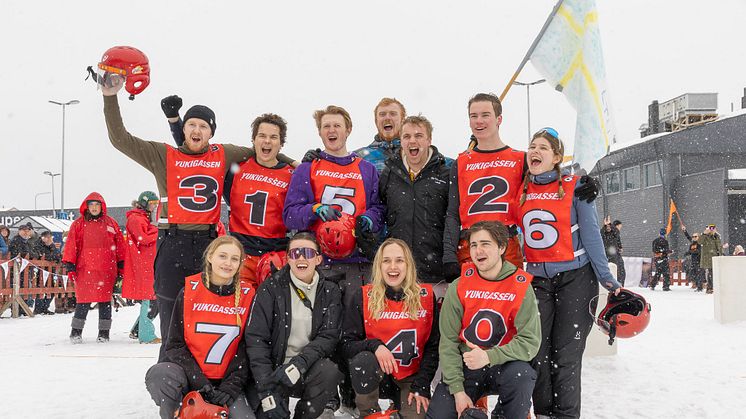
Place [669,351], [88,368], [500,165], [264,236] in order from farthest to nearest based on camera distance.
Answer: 1. [669,351]
2. [88,368]
3. [264,236]
4. [500,165]

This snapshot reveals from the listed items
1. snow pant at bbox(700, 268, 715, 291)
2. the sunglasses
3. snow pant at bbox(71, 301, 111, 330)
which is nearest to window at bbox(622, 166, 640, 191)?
snow pant at bbox(700, 268, 715, 291)

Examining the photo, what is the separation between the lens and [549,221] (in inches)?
156

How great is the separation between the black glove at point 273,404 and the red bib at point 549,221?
193cm

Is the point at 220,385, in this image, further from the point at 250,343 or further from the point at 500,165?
the point at 500,165

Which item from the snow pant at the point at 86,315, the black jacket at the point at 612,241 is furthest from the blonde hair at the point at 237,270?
the black jacket at the point at 612,241

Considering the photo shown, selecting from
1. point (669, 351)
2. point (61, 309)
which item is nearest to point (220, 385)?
point (669, 351)

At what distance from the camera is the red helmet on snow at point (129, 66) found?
4.33 m

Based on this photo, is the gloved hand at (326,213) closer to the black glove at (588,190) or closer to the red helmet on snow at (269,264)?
the red helmet on snow at (269,264)

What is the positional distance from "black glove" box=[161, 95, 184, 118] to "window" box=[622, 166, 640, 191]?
96.0ft

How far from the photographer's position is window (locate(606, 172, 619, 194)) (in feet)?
105

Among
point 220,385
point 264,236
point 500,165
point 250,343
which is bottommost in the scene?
point 220,385

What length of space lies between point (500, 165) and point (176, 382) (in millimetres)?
2614

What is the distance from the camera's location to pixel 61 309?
42.0 feet

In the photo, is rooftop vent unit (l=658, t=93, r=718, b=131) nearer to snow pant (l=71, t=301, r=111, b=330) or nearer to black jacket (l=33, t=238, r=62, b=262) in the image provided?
black jacket (l=33, t=238, r=62, b=262)
